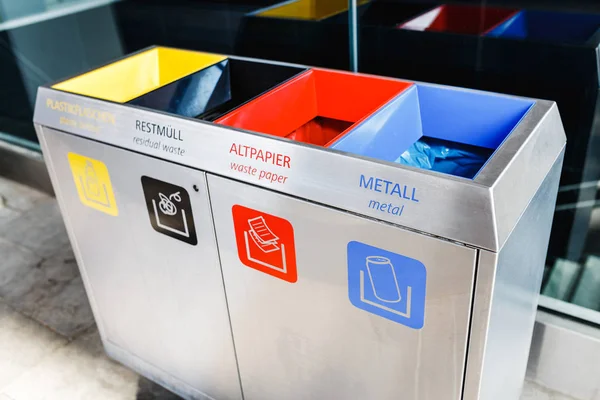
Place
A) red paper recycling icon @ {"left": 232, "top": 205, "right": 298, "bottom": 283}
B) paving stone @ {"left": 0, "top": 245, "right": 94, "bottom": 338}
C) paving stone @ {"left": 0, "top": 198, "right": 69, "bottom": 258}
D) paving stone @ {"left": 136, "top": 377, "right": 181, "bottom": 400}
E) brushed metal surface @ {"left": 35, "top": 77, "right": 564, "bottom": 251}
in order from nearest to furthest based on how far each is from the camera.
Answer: brushed metal surface @ {"left": 35, "top": 77, "right": 564, "bottom": 251}
red paper recycling icon @ {"left": 232, "top": 205, "right": 298, "bottom": 283}
paving stone @ {"left": 136, "top": 377, "right": 181, "bottom": 400}
paving stone @ {"left": 0, "top": 245, "right": 94, "bottom": 338}
paving stone @ {"left": 0, "top": 198, "right": 69, "bottom": 258}

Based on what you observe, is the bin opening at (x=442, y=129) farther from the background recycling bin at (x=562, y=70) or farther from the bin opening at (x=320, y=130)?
the background recycling bin at (x=562, y=70)

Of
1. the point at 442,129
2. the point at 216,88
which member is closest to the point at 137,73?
the point at 216,88

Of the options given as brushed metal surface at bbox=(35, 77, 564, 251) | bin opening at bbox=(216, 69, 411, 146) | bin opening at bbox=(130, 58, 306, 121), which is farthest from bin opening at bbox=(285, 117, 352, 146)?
brushed metal surface at bbox=(35, 77, 564, 251)

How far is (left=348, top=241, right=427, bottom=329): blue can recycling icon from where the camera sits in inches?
→ 37.3

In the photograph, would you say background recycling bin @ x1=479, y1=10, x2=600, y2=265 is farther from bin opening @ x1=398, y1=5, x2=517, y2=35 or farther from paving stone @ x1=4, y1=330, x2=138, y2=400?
paving stone @ x1=4, y1=330, x2=138, y2=400

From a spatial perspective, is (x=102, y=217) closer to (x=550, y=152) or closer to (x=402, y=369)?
(x=402, y=369)

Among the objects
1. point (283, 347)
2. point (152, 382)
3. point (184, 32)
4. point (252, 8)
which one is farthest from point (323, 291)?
point (184, 32)

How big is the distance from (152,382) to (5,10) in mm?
2218

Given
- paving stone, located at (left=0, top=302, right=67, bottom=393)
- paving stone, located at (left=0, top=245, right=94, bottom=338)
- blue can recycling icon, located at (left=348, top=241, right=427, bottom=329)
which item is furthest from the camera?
paving stone, located at (left=0, top=245, right=94, bottom=338)

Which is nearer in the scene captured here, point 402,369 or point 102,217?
point 402,369

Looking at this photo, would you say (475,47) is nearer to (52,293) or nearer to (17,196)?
(52,293)

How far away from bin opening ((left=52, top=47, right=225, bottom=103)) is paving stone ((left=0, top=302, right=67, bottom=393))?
36.1 inches

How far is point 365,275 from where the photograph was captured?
1.00 metres

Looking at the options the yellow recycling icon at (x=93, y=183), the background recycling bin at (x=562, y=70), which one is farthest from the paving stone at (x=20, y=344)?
the background recycling bin at (x=562, y=70)
